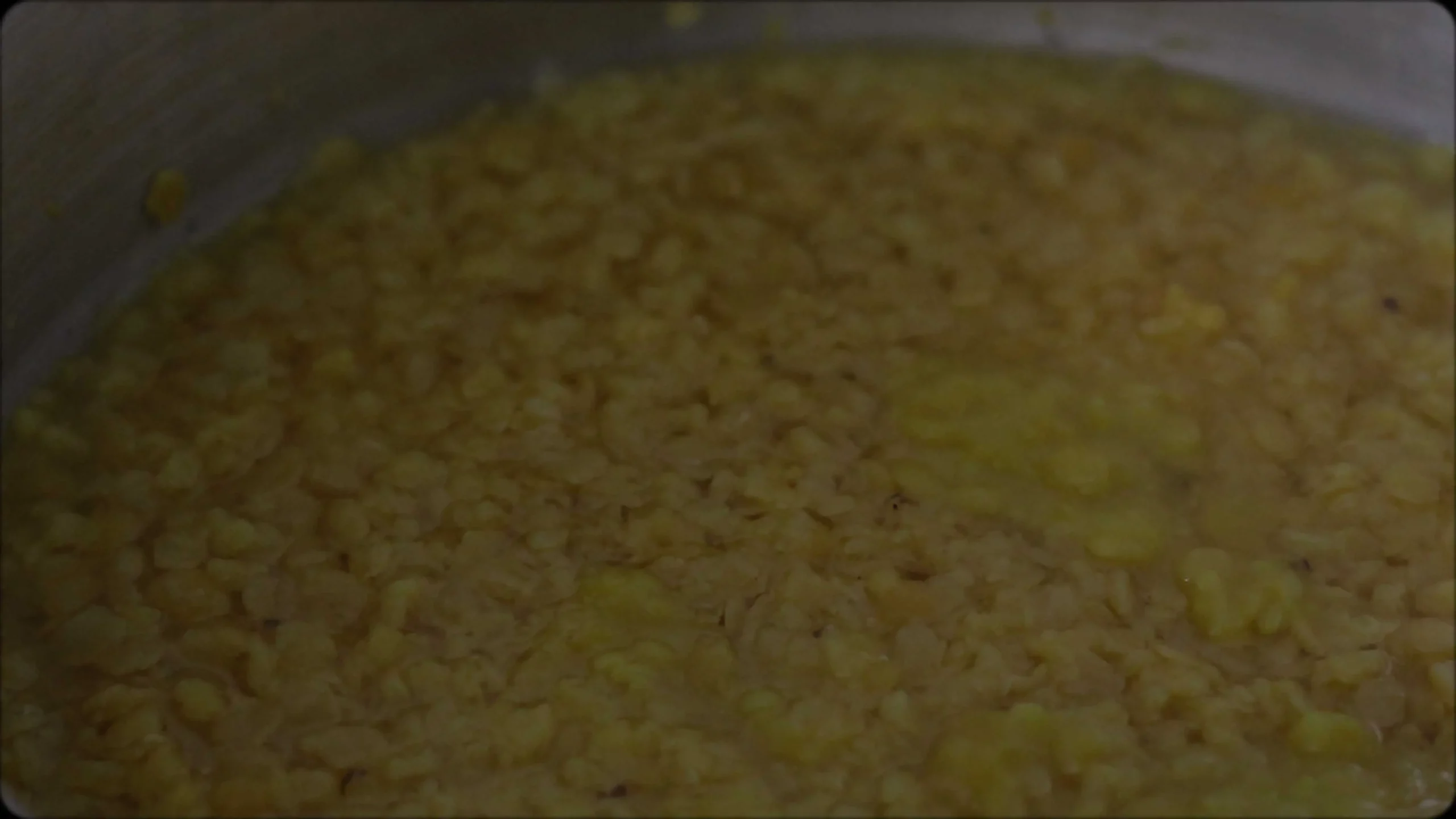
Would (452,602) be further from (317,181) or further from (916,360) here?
(317,181)

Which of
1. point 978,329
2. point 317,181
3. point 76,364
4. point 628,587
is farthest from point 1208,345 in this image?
point 76,364

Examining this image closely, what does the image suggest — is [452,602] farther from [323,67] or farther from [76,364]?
[323,67]

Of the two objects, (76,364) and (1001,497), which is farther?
(76,364)

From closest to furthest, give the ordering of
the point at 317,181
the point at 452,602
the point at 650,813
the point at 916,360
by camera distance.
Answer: the point at 650,813 < the point at 452,602 < the point at 916,360 < the point at 317,181

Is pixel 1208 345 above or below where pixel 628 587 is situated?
above

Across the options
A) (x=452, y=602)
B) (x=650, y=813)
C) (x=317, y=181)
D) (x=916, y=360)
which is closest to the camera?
(x=650, y=813)

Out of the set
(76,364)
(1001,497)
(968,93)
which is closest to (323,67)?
(76,364)

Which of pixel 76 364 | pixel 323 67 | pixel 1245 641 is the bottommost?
pixel 1245 641
